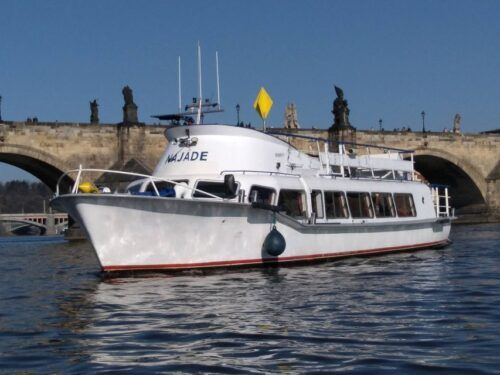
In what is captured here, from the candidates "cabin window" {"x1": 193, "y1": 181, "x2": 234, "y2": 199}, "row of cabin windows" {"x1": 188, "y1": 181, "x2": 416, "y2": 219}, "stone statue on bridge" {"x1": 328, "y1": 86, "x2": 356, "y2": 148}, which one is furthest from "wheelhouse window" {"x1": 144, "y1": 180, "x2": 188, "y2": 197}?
"stone statue on bridge" {"x1": 328, "y1": 86, "x2": 356, "y2": 148}

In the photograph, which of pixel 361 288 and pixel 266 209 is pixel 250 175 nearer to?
pixel 266 209

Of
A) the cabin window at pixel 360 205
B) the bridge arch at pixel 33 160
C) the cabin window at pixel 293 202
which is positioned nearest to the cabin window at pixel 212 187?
the cabin window at pixel 293 202

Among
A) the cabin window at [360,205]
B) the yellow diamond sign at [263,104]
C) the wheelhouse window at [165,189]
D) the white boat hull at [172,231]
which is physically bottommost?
the white boat hull at [172,231]

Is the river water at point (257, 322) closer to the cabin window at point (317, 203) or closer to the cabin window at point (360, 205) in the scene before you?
the cabin window at point (317, 203)

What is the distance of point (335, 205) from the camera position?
1828 centimetres

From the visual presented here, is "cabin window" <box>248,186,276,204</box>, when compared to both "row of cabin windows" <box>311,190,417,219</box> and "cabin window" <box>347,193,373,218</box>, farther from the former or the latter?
"cabin window" <box>347,193,373,218</box>

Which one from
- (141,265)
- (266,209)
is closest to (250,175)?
(266,209)

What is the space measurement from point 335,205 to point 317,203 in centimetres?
78

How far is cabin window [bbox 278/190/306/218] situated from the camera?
16.6 meters

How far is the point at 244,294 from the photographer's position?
1219cm

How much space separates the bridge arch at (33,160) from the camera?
122 ft

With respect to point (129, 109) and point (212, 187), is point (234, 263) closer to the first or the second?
point (212, 187)

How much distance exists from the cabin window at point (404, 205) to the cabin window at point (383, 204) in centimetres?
43

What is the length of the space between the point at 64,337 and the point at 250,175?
26.5ft
